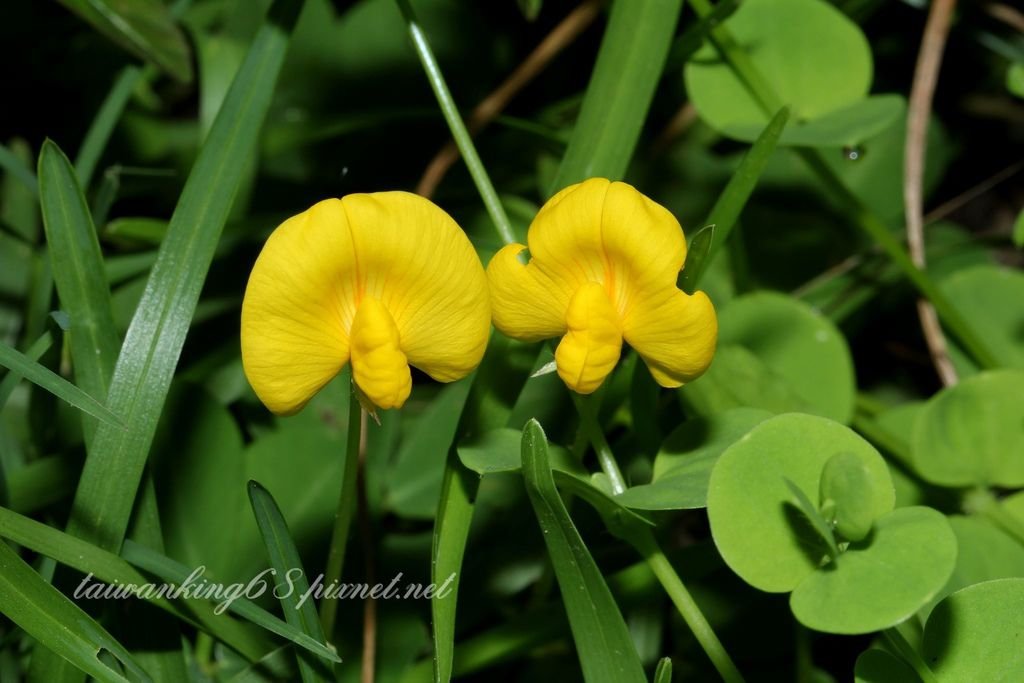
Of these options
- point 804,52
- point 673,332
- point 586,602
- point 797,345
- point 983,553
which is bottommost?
point 983,553

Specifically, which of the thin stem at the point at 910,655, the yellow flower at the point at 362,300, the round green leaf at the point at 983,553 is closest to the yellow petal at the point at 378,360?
the yellow flower at the point at 362,300

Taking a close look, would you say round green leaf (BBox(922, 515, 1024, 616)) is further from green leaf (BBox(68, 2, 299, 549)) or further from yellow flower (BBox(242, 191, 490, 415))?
green leaf (BBox(68, 2, 299, 549))

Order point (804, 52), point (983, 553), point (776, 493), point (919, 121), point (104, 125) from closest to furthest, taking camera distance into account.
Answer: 1. point (776, 493)
2. point (983, 553)
3. point (104, 125)
4. point (804, 52)
5. point (919, 121)

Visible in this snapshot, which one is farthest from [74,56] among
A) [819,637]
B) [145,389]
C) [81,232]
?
[819,637]

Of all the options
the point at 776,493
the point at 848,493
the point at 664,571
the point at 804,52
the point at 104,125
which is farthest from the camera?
the point at 804,52

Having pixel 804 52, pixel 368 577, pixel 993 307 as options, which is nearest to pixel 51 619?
pixel 368 577

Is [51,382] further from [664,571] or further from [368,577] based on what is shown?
[664,571]

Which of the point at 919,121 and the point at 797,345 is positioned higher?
the point at 919,121

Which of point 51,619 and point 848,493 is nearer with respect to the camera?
point 848,493
